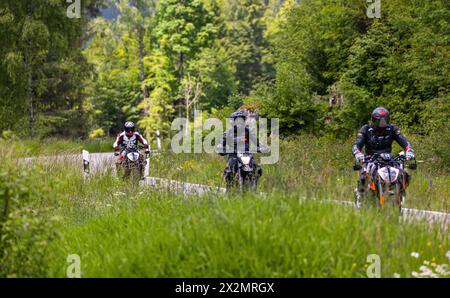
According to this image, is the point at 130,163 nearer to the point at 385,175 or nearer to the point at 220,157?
the point at 220,157

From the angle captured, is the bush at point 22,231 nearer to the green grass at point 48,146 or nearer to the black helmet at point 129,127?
the green grass at point 48,146

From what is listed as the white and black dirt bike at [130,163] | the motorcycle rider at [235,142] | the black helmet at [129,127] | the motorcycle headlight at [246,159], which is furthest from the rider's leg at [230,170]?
the black helmet at [129,127]

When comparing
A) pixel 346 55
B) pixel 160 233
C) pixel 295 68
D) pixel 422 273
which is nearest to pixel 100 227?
pixel 160 233

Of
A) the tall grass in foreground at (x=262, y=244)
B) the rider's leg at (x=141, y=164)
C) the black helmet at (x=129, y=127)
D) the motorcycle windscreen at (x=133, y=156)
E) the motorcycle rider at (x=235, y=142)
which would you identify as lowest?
the tall grass in foreground at (x=262, y=244)

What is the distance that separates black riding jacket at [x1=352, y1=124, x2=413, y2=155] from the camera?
919cm

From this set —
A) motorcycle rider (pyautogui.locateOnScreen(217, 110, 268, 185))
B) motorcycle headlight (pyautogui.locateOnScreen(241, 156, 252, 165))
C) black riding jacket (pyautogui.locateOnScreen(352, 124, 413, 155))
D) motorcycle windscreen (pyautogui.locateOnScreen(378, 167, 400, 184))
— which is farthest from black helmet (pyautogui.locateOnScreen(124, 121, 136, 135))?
motorcycle windscreen (pyautogui.locateOnScreen(378, 167, 400, 184))

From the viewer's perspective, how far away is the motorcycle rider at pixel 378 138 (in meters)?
9.08

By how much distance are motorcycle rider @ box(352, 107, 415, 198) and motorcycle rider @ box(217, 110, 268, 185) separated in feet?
5.60

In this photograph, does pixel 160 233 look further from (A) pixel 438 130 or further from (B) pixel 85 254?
(A) pixel 438 130

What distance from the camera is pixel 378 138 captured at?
30.2ft

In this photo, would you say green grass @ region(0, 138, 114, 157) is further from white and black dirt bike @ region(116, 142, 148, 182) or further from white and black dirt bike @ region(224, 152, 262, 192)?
white and black dirt bike @ region(224, 152, 262, 192)

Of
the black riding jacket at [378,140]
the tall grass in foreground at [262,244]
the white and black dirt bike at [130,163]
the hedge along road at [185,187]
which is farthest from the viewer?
the white and black dirt bike at [130,163]

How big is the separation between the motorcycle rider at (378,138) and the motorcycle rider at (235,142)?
1708mm

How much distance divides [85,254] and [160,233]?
106 cm
